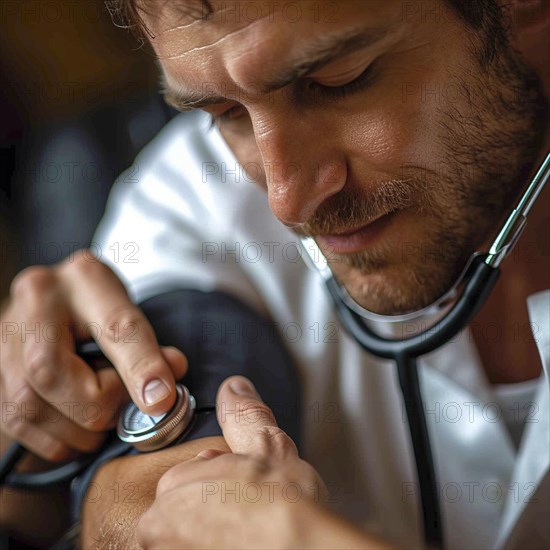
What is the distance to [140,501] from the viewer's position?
63 centimetres

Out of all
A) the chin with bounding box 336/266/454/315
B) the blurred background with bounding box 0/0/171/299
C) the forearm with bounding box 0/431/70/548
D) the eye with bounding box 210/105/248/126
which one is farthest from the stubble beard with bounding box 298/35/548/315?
the blurred background with bounding box 0/0/171/299

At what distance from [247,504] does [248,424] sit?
87mm

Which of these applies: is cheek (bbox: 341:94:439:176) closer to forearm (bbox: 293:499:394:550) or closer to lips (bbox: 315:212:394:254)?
lips (bbox: 315:212:394:254)

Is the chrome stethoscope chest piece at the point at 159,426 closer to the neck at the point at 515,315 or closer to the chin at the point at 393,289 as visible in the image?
the chin at the point at 393,289

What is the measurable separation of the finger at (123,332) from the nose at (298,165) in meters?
0.17

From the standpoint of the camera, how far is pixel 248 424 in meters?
0.62

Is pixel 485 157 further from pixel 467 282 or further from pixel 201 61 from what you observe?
pixel 201 61

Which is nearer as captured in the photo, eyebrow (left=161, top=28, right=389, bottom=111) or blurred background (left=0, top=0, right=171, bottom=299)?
eyebrow (left=161, top=28, right=389, bottom=111)

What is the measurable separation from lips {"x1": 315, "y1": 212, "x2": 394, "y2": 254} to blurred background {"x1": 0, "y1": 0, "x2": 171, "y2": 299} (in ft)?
2.43

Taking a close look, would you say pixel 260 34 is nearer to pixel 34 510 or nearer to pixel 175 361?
pixel 175 361

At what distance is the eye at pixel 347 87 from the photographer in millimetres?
633

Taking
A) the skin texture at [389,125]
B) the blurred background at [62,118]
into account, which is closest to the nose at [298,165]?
the skin texture at [389,125]

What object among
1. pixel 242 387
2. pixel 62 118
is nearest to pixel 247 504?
pixel 242 387

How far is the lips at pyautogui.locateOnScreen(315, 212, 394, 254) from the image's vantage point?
0.74m
